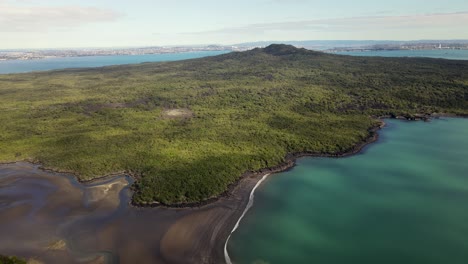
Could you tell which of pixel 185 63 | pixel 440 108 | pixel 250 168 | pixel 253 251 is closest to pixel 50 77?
pixel 185 63

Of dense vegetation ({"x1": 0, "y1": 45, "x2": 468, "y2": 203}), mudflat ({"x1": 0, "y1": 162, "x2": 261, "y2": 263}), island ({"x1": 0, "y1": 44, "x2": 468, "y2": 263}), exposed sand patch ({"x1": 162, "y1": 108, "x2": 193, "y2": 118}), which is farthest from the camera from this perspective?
exposed sand patch ({"x1": 162, "y1": 108, "x2": 193, "y2": 118})

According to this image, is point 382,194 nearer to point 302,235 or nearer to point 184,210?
point 302,235

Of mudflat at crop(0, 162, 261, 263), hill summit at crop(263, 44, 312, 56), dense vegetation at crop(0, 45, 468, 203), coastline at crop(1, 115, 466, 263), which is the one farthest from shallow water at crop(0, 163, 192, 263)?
hill summit at crop(263, 44, 312, 56)

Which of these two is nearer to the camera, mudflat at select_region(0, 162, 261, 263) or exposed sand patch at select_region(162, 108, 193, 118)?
mudflat at select_region(0, 162, 261, 263)

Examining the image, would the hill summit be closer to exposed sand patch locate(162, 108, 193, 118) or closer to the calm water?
exposed sand patch locate(162, 108, 193, 118)

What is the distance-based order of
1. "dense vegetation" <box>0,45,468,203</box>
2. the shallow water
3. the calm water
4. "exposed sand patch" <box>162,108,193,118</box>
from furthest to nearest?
"exposed sand patch" <box>162,108,193,118</box> → "dense vegetation" <box>0,45,468,203</box> → the calm water → the shallow water

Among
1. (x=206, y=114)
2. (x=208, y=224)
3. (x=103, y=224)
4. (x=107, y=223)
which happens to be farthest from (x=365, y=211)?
(x=206, y=114)
